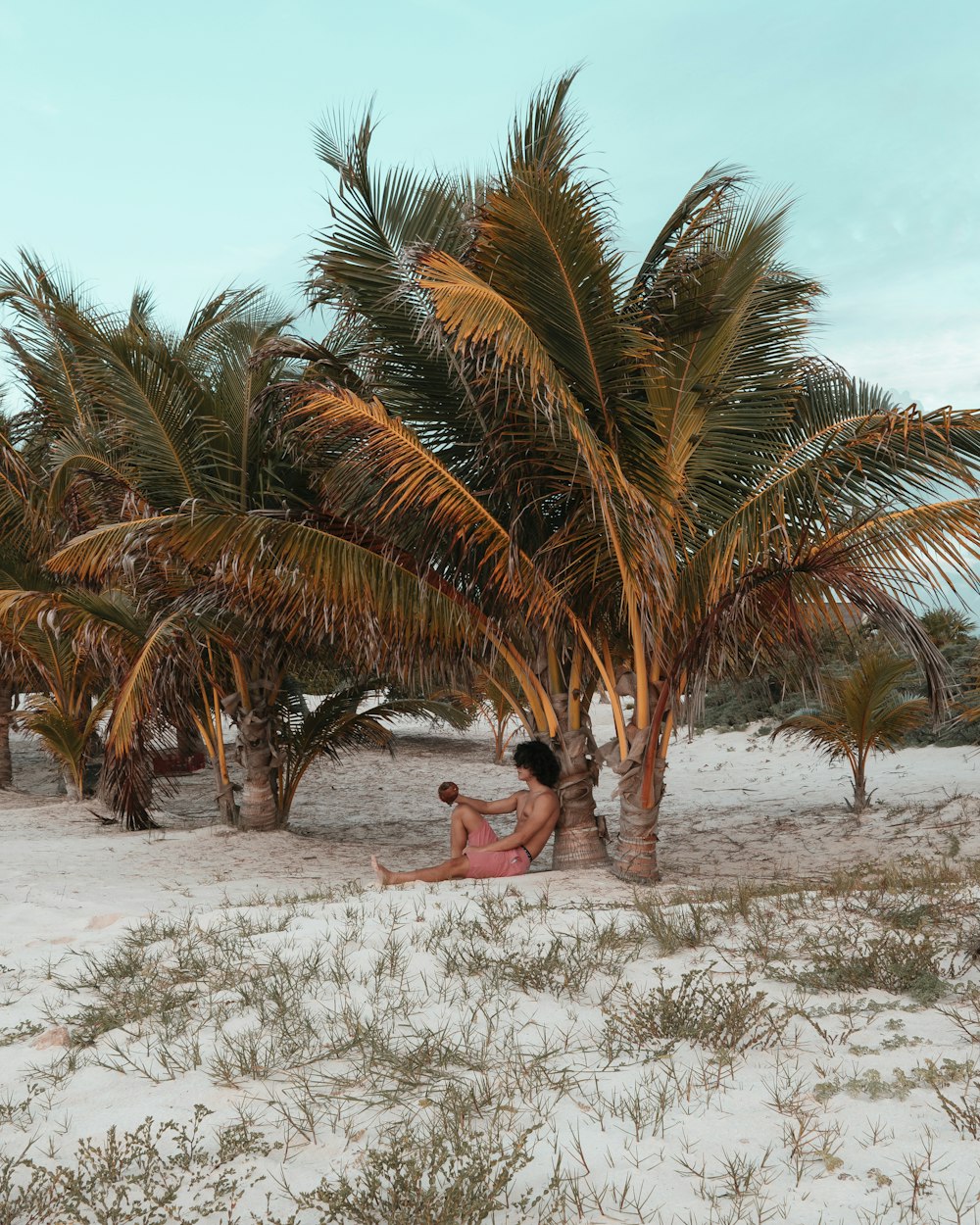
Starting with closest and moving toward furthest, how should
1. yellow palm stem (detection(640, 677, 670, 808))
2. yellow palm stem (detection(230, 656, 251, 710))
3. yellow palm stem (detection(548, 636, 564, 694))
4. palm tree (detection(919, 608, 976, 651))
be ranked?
1. yellow palm stem (detection(640, 677, 670, 808))
2. yellow palm stem (detection(548, 636, 564, 694))
3. yellow palm stem (detection(230, 656, 251, 710))
4. palm tree (detection(919, 608, 976, 651))

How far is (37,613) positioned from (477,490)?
5.12 metres

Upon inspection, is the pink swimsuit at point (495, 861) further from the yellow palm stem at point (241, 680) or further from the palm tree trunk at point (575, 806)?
the yellow palm stem at point (241, 680)

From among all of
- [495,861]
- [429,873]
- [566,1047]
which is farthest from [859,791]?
[566,1047]

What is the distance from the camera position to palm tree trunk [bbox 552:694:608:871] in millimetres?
7488

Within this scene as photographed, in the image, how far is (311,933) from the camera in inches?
183

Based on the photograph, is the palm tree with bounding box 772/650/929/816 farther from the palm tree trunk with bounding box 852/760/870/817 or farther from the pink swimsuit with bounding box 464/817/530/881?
the pink swimsuit with bounding box 464/817/530/881

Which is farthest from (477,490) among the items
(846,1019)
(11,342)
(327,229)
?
(11,342)

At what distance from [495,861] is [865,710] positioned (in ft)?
17.2

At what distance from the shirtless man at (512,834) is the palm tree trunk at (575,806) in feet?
0.46

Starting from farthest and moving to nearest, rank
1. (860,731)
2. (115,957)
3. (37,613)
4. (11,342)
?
(11,342) < (860,731) < (37,613) < (115,957)

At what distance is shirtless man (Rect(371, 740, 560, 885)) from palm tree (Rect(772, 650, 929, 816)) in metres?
4.11

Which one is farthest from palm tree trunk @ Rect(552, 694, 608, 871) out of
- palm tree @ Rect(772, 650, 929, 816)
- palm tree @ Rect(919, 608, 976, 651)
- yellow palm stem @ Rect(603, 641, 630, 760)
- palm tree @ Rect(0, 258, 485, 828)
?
palm tree @ Rect(919, 608, 976, 651)

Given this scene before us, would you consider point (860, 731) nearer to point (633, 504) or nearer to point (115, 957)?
point (633, 504)

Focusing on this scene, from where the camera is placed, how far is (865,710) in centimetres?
1036
